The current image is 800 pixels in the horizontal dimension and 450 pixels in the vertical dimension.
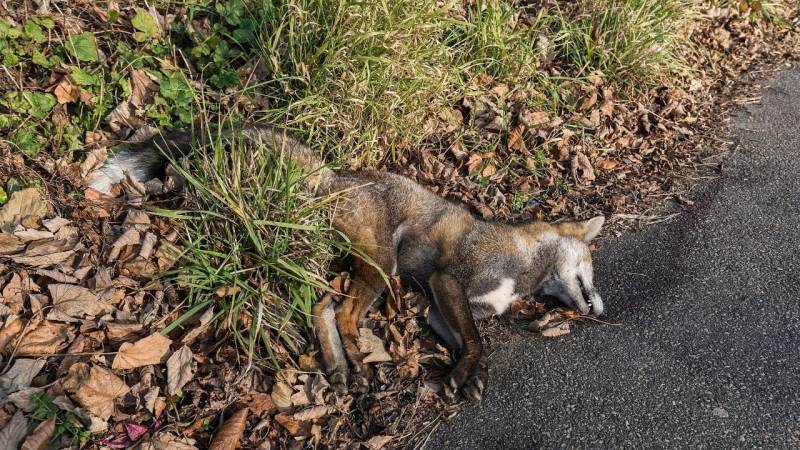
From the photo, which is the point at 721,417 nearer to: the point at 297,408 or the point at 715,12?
the point at 297,408

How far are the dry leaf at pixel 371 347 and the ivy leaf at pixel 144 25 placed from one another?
2783 millimetres

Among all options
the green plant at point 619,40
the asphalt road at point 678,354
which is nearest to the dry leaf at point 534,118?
the green plant at point 619,40

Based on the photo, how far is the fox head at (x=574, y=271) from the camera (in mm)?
4044

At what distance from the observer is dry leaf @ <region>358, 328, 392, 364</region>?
3574 mm

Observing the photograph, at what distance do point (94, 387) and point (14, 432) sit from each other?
1.20ft

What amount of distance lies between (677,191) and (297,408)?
3722mm

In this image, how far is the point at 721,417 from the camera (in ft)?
10.6

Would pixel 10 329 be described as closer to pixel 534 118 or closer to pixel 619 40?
pixel 534 118

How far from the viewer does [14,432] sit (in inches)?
102

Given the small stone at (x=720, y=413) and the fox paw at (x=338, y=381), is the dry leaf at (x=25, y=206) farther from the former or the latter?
the small stone at (x=720, y=413)

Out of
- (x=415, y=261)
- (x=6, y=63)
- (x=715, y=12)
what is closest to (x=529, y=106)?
(x=415, y=261)

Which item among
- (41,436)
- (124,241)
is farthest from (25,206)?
(41,436)

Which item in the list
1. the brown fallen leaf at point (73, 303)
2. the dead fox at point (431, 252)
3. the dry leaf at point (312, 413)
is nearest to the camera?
the brown fallen leaf at point (73, 303)

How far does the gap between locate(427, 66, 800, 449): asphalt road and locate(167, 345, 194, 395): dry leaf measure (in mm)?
1366
